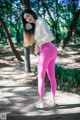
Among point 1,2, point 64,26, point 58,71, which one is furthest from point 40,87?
point 64,26

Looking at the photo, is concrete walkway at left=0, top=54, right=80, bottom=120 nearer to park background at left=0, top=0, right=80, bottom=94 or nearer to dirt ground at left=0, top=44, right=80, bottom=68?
park background at left=0, top=0, right=80, bottom=94

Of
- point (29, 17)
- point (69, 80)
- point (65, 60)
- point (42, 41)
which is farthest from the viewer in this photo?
point (65, 60)

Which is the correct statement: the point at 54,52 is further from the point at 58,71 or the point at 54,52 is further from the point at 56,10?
the point at 56,10

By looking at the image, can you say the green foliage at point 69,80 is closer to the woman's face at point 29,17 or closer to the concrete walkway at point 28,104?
the concrete walkway at point 28,104

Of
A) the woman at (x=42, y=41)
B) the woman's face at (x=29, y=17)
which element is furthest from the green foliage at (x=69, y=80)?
the woman's face at (x=29, y=17)

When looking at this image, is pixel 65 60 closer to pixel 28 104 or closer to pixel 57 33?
pixel 28 104

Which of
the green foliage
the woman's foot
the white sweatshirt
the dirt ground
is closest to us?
the white sweatshirt

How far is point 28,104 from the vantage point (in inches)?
212

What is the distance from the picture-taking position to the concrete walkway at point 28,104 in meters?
4.70

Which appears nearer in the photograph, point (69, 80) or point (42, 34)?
point (42, 34)

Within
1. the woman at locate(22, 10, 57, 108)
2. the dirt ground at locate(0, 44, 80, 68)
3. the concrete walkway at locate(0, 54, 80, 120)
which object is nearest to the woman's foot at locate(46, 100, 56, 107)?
the concrete walkway at locate(0, 54, 80, 120)

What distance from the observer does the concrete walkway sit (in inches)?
185

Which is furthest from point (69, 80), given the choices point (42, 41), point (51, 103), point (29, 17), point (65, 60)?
point (65, 60)

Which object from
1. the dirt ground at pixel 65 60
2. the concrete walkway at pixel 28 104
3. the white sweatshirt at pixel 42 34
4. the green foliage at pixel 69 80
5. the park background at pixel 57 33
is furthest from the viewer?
the dirt ground at pixel 65 60
